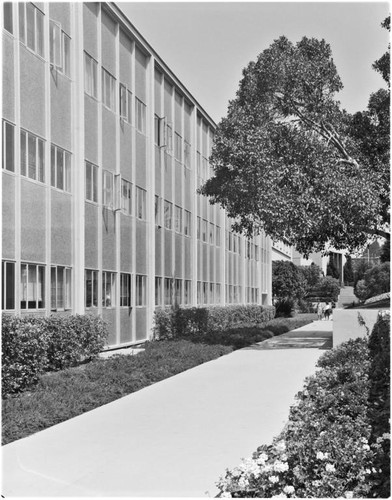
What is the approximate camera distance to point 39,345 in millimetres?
13438

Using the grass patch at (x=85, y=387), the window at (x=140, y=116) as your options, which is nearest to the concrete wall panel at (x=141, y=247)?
the window at (x=140, y=116)

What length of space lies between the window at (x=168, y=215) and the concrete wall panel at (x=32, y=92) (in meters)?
11.9

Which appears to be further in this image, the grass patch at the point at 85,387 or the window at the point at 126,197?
the window at the point at 126,197

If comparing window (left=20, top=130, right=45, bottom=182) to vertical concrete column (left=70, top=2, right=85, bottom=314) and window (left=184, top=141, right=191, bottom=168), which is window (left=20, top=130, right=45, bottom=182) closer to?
vertical concrete column (left=70, top=2, right=85, bottom=314)

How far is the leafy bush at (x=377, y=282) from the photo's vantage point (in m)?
60.5

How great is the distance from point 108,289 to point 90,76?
6.28 m

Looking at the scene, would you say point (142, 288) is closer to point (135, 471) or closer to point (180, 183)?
point (180, 183)

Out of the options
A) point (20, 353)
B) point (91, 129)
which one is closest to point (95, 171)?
point (91, 129)

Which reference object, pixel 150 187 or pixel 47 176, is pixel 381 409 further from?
pixel 150 187

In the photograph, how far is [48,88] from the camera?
18.1 m

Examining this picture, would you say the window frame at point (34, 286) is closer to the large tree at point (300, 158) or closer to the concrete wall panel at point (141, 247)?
the large tree at point (300, 158)

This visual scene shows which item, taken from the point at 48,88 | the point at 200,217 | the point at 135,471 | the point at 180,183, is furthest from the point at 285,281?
the point at 135,471

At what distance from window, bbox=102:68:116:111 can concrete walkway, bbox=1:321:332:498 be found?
11.5 meters

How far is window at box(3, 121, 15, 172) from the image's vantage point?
15898 mm
